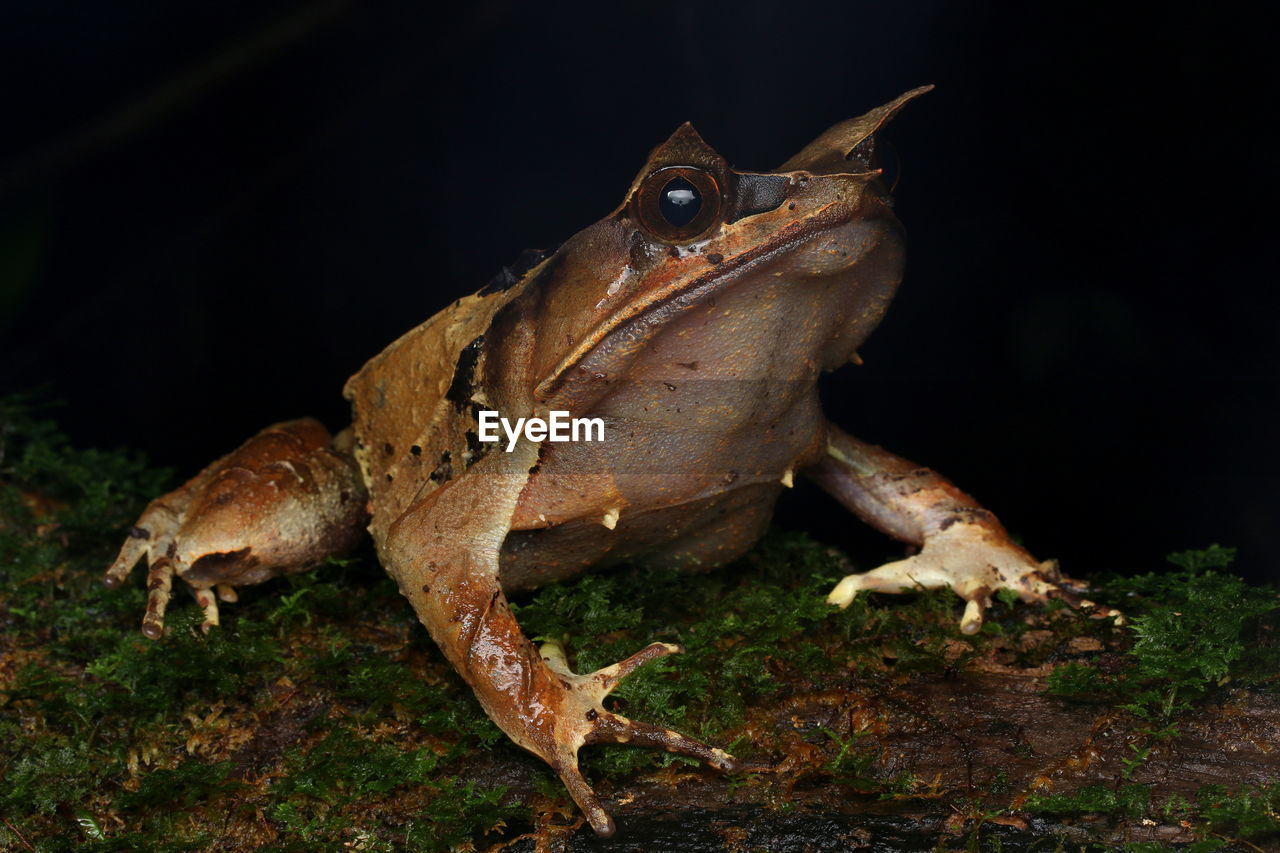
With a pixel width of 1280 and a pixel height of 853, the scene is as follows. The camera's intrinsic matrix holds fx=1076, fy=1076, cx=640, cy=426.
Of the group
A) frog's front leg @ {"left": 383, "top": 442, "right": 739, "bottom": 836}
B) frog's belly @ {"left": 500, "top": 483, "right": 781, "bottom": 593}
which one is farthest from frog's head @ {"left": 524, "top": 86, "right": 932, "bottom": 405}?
frog's belly @ {"left": 500, "top": 483, "right": 781, "bottom": 593}

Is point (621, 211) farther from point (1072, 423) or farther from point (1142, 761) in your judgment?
point (1072, 423)

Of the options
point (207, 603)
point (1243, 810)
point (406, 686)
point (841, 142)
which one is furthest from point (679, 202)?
point (207, 603)

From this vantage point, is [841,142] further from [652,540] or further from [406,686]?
[406,686]

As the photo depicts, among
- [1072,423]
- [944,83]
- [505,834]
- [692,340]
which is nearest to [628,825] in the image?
[505,834]

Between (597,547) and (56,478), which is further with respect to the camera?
(56,478)

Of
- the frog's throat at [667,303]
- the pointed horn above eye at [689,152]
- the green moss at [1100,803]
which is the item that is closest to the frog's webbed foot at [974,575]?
the green moss at [1100,803]

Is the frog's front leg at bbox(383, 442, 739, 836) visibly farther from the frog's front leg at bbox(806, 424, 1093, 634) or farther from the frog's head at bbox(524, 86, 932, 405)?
the frog's front leg at bbox(806, 424, 1093, 634)
